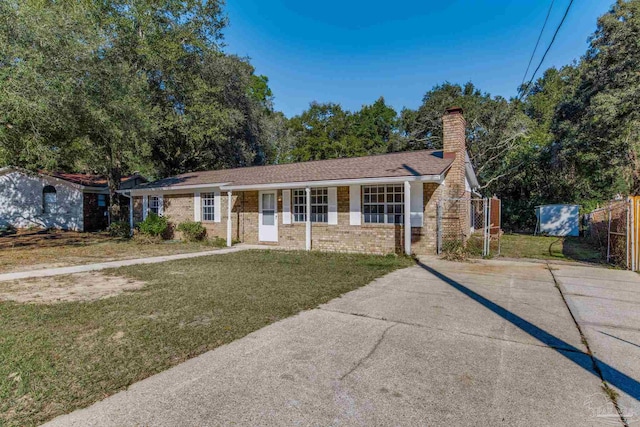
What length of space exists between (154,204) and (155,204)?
7cm

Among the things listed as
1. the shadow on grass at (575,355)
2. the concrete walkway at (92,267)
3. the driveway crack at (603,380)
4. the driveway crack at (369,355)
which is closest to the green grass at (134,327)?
the concrete walkway at (92,267)

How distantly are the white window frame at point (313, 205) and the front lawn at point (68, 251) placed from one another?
3813 mm

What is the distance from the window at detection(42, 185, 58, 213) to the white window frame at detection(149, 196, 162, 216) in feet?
28.6

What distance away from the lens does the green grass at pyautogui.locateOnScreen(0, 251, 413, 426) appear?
2.85 metres

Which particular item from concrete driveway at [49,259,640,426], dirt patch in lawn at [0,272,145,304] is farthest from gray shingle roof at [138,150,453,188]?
dirt patch in lawn at [0,272,145,304]

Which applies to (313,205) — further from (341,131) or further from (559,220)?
(341,131)

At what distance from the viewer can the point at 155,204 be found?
17.0 metres

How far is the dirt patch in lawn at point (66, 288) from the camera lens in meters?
5.85

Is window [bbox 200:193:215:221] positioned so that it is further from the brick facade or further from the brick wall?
the brick facade

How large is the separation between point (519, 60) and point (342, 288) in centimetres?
1049

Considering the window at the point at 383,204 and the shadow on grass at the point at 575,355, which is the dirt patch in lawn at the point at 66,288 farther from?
the window at the point at 383,204

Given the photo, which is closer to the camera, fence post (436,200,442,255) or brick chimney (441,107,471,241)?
fence post (436,200,442,255)

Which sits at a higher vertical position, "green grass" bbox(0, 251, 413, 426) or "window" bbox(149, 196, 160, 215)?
"window" bbox(149, 196, 160, 215)

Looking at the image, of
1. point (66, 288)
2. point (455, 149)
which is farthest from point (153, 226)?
point (455, 149)
